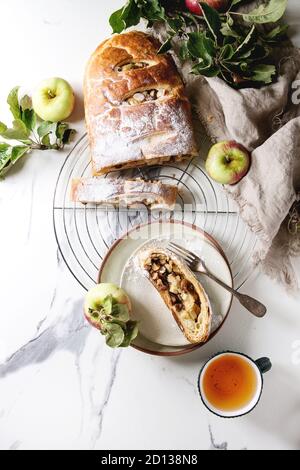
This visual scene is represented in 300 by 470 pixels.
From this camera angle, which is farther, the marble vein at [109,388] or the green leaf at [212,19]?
the marble vein at [109,388]

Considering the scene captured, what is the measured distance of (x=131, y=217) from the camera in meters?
2.22

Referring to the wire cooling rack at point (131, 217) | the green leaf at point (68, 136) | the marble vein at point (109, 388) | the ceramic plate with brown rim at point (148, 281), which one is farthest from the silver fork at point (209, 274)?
the green leaf at point (68, 136)

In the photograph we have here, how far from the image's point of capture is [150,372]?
2.17 metres

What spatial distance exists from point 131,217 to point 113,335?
0.45 m

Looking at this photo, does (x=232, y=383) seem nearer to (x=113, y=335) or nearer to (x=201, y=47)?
(x=113, y=335)

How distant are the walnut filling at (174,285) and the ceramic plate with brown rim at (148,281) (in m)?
0.05

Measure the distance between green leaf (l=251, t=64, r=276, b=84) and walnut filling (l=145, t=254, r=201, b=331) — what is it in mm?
664

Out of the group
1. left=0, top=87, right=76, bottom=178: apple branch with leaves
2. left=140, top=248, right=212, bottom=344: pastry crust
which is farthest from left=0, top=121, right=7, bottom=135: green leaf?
left=140, top=248, right=212, bottom=344: pastry crust

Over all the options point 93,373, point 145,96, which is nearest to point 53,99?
point 145,96

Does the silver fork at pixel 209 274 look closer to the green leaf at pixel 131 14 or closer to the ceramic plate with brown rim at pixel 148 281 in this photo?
the ceramic plate with brown rim at pixel 148 281

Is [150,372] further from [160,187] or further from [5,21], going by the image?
[5,21]

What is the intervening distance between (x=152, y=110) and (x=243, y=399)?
1.00 m

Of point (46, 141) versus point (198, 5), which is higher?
point (198, 5)

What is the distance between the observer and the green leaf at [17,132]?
217 centimetres
